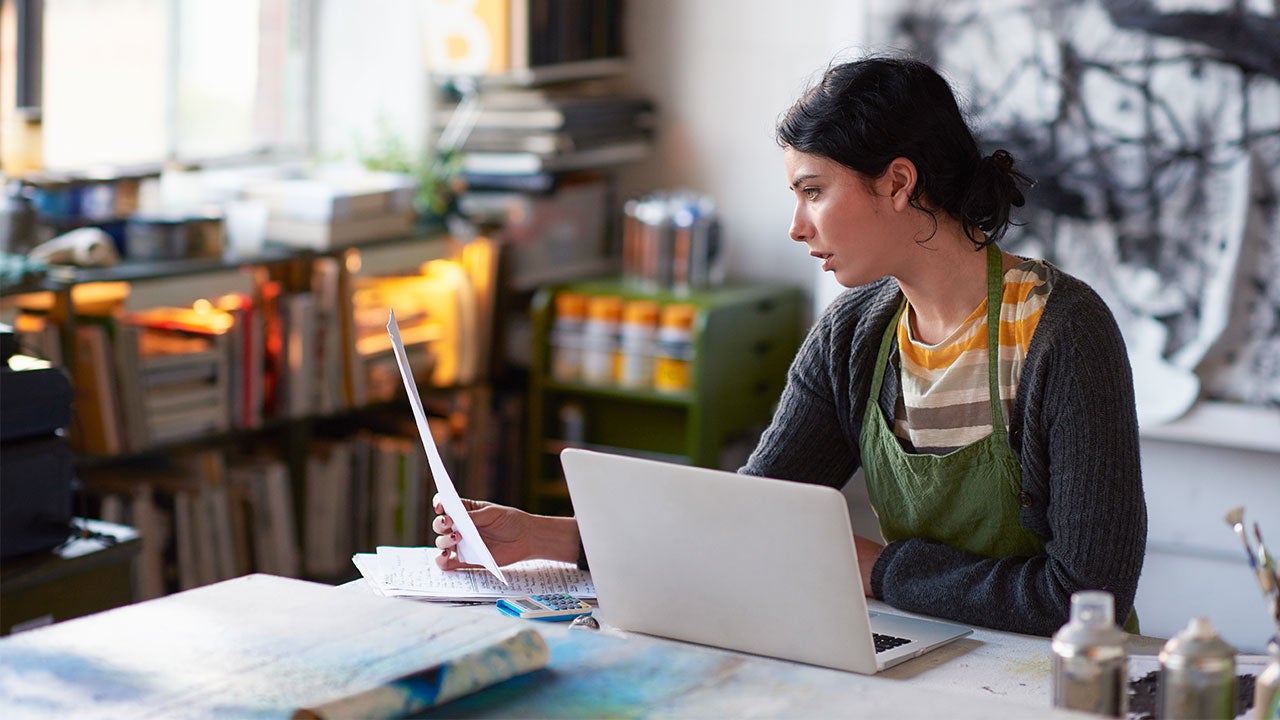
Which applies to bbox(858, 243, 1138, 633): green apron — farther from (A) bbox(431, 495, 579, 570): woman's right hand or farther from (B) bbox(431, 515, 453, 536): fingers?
(B) bbox(431, 515, 453, 536): fingers

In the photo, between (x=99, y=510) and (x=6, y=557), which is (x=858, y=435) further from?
(x=99, y=510)

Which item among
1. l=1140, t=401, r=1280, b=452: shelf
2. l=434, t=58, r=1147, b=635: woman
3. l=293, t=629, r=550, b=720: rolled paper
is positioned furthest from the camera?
l=1140, t=401, r=1280, b=452: shelf

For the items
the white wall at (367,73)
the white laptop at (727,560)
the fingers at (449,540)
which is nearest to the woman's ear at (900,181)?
the white laptop at (727,560)

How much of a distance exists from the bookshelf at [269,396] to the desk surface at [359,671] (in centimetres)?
158

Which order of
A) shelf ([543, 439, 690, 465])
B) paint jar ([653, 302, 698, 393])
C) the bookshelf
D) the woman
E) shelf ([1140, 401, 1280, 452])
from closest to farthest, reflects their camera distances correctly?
1. the woman
2. the bookshelf
3. shelf ([1140, 401, 1280, 452])
4. paint jar ([653, 302, 698, 393])
5. shelf ([543, 439, 690, 465])

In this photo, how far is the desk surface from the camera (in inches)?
47.9

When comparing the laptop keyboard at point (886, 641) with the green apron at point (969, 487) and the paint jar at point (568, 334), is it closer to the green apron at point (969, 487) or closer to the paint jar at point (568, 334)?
the green apron at point (969, 487)

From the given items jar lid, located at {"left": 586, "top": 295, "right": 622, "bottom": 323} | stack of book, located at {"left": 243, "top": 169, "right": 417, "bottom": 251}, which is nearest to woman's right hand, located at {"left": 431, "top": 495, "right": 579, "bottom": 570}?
stack of book, located at {"left": 243, "top": 169, "right": 417, "bottom": 251}

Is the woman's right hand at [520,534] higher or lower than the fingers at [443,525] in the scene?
lower

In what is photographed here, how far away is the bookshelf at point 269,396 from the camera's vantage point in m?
3.06

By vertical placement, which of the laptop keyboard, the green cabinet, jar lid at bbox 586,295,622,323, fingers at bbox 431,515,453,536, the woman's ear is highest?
the woman's ear

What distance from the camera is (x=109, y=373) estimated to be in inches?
119

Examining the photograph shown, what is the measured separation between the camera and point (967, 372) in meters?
1.80

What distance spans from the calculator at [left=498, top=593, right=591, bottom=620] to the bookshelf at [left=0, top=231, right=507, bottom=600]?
4.80 feet
